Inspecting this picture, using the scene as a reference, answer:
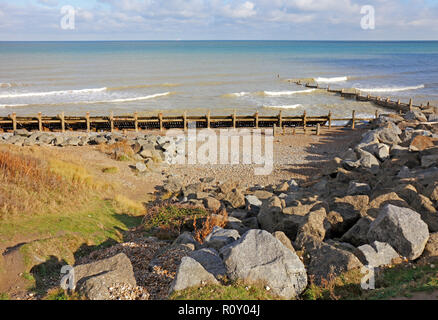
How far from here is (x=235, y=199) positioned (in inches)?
601

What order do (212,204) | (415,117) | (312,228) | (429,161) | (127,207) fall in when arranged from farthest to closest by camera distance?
(415,117) → (429,161) → (127,207) → (212,204) → (312,228)

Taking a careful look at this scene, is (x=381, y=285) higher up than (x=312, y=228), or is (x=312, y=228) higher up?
(x=312, y=228)

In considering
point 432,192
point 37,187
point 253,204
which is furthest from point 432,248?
point 37,187

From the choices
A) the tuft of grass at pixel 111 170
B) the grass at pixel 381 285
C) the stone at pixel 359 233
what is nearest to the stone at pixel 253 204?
the stone at pixel 359 233

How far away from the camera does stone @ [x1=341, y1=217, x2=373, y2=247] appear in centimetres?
913

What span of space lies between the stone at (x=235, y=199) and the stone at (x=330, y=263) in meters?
6.98

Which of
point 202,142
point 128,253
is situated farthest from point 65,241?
point 202,142

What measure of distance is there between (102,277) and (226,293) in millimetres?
2231

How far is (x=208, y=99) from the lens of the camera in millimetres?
51250

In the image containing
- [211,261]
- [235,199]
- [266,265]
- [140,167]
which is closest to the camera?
[266,265]

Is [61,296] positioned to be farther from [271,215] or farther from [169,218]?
[271,215]

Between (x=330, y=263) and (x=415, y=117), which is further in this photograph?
(x=415, y=117)

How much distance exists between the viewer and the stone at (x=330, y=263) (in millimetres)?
7448
